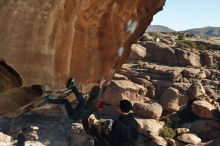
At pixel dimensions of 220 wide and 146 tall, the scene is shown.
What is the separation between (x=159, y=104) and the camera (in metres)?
33.8

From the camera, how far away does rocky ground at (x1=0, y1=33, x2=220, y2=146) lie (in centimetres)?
3017

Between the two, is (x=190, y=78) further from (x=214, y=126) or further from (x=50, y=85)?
(x=50, y=85)

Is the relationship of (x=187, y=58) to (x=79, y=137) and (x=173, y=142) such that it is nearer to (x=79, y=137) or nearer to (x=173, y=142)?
(x=173, y=142)

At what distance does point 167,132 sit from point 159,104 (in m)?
4.09

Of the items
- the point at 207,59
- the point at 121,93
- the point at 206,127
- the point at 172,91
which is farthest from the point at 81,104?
the point at 207,59

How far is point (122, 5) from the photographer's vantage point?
8.11 meters

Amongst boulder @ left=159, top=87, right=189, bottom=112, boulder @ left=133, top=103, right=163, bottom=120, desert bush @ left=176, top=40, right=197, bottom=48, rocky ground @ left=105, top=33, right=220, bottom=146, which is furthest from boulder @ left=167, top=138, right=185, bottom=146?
desert bush @ left=176, top=40, right=197, bottom=48

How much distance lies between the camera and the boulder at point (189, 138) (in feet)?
93.2

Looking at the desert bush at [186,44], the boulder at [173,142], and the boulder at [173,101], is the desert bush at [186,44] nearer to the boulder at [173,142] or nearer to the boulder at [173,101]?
the boulder at [173,101]

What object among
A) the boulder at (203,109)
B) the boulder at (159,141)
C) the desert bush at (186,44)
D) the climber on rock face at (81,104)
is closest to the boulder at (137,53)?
the desert bush at (186,44)

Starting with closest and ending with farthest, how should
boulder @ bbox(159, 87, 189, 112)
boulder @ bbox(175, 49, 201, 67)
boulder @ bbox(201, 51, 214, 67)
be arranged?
boulder @ bbox(159, 87, 189, 112)
boulder @ bbox(175, 49, 201, 67)
boulder @ bbox(201, 51, 214, 67)

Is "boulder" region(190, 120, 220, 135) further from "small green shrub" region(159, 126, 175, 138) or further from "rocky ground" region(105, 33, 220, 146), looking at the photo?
"small green shrub" region(159, 126, 175, 138)

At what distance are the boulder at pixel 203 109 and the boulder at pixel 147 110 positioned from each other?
8.72ft

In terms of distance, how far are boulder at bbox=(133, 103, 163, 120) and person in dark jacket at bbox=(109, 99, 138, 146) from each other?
24.0 metres
